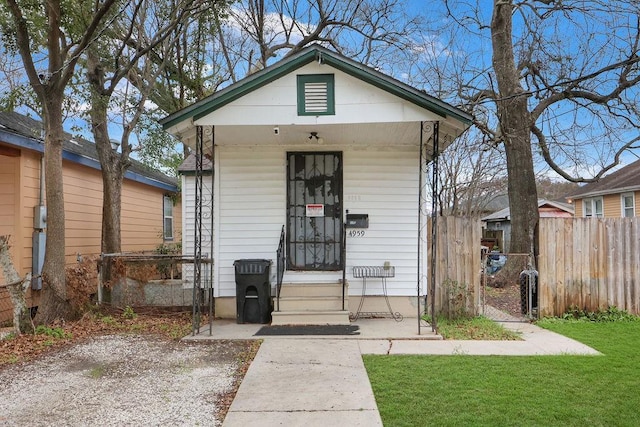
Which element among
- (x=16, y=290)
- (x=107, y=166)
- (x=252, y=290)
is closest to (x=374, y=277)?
(x=252, y=290)

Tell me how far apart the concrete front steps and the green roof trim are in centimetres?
314

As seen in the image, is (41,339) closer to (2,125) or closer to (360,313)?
(2,125)

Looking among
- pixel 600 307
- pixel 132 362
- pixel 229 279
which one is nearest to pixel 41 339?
pixel 132 362

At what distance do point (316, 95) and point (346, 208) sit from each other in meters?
2.17

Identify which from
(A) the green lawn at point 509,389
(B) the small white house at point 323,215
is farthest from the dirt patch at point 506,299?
(A) the green lawn at point 509,389

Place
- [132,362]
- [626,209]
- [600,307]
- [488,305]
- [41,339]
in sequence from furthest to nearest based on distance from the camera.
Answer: [626,209]
[488,305]
[600,307]
[41,339]
[132,362]

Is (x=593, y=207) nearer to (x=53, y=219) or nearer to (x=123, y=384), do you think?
(x=53, y=219)

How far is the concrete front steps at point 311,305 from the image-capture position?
22.7 ft

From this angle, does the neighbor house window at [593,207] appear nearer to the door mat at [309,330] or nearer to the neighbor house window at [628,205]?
the neighbor house window at [628,205]

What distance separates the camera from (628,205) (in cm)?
1833

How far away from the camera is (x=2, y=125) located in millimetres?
7359

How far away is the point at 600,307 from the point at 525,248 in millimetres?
4334

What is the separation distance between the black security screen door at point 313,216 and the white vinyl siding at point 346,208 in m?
0.18

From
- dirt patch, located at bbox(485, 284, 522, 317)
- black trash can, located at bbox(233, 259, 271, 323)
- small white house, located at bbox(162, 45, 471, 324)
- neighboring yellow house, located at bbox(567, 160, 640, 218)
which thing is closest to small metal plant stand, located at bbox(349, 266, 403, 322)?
small white house, located at bbox(162, 45, 471, 324)
